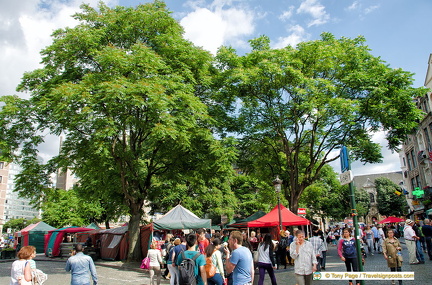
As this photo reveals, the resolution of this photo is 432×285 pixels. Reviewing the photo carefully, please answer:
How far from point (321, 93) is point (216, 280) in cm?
1363

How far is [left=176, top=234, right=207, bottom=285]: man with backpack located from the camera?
19.3ft

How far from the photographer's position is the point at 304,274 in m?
7.20

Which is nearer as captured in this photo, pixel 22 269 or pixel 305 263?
pixel 22 269

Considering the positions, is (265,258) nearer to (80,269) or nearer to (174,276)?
(174,276)

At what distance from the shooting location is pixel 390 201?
207ft

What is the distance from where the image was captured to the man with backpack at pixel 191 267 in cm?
587

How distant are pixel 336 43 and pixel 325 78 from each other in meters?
2.11

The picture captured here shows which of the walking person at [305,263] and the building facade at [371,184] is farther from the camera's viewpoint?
the building facade at [371,184]

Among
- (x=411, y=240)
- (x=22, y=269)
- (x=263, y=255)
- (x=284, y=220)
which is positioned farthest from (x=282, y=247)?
(x=22, y=269)

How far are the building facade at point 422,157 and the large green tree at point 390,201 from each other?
66.0ft

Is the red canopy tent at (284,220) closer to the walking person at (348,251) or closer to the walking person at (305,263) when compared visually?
the walking person at (348,251)

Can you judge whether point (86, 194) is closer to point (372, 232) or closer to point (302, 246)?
point (302, 246)

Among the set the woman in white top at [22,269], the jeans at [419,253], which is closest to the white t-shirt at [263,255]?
the woman in white top at [22,269]

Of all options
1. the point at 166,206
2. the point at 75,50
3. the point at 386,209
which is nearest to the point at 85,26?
the point at 75,50
